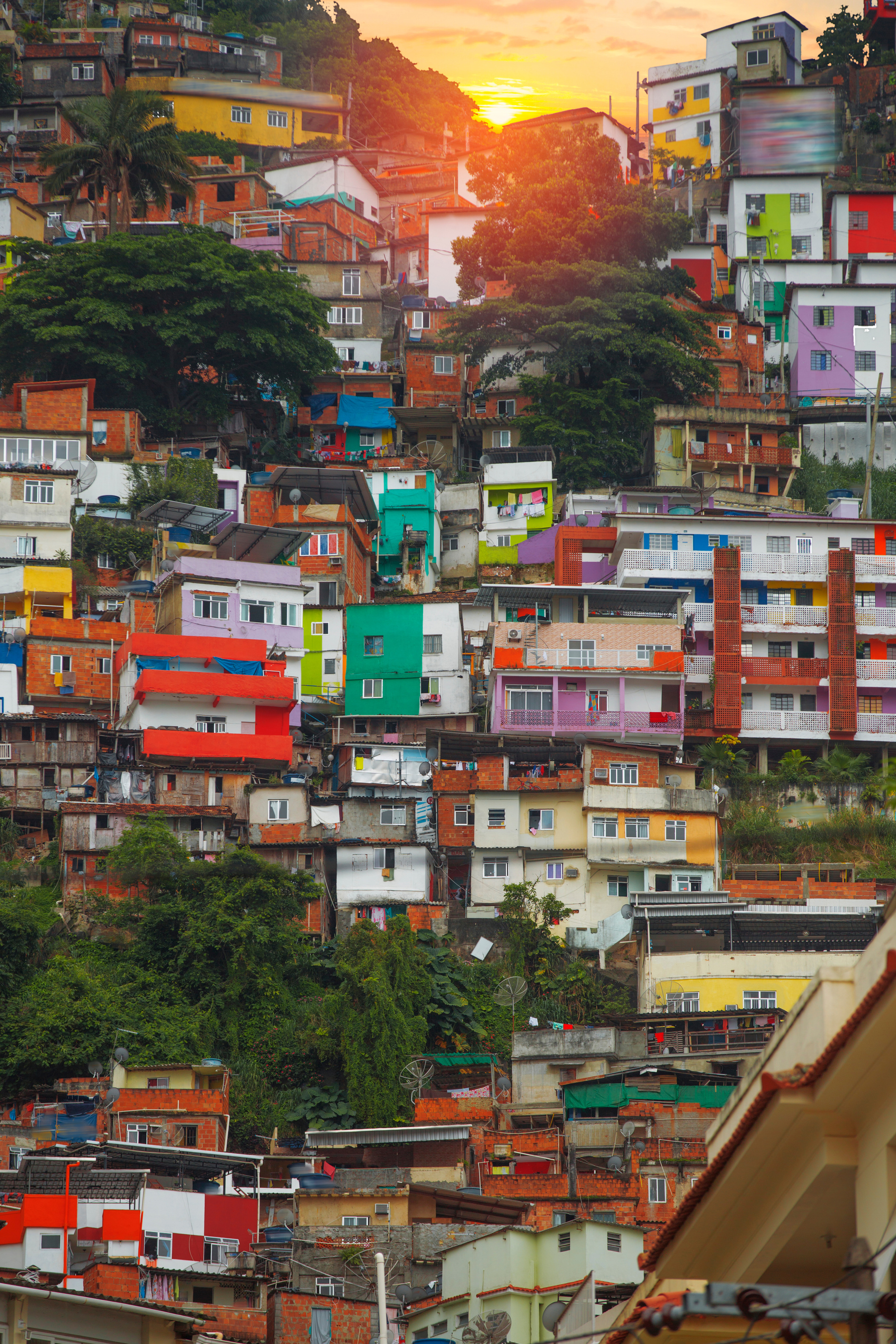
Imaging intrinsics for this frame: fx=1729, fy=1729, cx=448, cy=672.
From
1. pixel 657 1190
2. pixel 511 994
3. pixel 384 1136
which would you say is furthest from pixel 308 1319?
pixel 511 994

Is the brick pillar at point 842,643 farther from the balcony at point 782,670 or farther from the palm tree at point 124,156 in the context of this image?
the palm tree at point 124,156

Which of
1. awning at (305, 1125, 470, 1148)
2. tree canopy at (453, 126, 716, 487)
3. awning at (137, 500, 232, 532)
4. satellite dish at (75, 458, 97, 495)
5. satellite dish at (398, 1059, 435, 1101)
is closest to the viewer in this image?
awning at (305, 1125, 470, 1148)

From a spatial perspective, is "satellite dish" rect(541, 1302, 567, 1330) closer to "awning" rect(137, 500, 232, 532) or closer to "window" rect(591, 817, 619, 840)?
"window" rect(591, 817, 619, 840)

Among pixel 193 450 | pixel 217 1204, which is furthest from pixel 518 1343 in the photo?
pixel 193 450

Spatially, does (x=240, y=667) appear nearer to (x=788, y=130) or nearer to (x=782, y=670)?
(x=782, y=670)

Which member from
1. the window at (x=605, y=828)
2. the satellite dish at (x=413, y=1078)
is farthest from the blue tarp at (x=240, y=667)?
the satellite dish at (x=413, y=1078)

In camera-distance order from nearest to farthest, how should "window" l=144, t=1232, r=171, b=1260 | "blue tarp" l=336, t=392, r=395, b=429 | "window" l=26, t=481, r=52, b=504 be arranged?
"window" l=144, t=1232, r=171, b=1260, "window" l=26, t=481, r=52, b=504, "blue tarp" l=336, t=392, r=395, b=429

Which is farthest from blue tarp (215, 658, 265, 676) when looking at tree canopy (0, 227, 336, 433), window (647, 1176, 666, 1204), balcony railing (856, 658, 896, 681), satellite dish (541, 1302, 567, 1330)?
satellite dish (541, 1302, 567, 1330)
